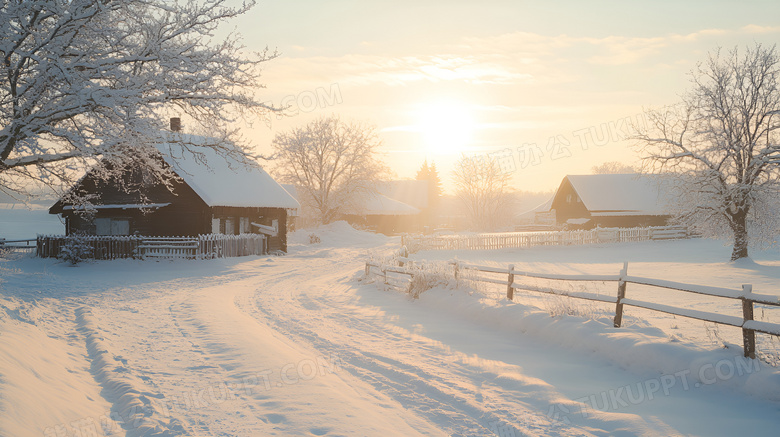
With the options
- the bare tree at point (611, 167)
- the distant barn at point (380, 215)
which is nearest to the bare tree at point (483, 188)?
the distant barn at point (380, 215)

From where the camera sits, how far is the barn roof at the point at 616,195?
152 feet

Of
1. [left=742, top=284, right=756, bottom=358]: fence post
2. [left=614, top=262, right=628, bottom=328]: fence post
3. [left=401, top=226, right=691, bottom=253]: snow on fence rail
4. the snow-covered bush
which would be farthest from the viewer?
[left=401, top=226, right=691, bottom=253]: snow on fence rail

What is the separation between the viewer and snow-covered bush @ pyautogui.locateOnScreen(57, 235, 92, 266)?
21312 millimetres

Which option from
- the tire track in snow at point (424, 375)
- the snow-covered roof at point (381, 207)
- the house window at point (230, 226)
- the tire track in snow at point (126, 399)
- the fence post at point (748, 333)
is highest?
the snow-covered roof at point (381, 207)

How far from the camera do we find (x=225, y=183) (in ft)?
90.8

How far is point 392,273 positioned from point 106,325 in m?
9.13

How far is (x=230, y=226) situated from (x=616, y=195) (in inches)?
1558

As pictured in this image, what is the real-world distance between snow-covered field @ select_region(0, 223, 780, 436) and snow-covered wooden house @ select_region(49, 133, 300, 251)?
1257 centimetres

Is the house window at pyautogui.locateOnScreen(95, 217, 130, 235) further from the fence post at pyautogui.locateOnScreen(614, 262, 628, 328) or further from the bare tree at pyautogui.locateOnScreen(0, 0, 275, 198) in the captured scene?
the fence post at pyautogui.locateOnScreen(614, 262, 628, 328)

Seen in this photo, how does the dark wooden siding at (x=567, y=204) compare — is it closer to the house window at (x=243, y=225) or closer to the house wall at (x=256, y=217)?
the house wall at (x=256, y=217)

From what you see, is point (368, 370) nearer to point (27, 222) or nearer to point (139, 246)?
point (139, 246)

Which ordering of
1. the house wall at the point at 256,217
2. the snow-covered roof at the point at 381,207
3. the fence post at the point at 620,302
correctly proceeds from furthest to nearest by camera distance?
the snow-covered roof at the point at 381,207 < the house wall at the point at 256,217 < the fence post at the point at 620,302

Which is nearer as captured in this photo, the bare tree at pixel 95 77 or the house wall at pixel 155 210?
the bare tree at pixel 95 77

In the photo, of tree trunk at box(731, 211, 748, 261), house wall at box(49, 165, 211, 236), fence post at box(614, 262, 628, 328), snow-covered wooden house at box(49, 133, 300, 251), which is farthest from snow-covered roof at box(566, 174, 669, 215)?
fence post at box(614, 262, 628, 328)
